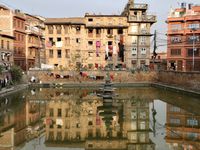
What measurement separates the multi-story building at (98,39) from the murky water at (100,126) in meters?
41.3

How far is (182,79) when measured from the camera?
51.2m

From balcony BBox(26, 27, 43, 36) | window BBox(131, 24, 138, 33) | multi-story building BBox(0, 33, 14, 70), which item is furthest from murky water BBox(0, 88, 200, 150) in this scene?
balcony BBox(26, 27, 43, 36)

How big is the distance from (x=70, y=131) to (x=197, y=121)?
400 inches

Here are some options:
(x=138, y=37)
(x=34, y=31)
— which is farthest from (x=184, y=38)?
(x=34, y=31)

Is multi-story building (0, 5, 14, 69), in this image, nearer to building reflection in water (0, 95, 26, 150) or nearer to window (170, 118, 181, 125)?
building reflection in water (0, 95, 26, 150)

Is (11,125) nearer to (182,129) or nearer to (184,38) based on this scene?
(182,129)

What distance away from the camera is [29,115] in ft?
97.0

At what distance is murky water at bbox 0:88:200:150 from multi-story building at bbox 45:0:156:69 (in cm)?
4133

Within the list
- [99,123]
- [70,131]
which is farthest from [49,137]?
[99,123]

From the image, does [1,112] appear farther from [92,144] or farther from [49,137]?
[92,144]

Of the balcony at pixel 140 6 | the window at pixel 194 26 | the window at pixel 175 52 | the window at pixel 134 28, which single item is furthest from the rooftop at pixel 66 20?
the window at pixel 194 26

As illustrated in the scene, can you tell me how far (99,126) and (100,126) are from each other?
78 millimetres

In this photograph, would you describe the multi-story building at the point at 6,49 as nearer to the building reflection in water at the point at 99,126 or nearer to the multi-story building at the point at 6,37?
the multi-story building at the point at 6,37

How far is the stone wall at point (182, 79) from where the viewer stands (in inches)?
1774
